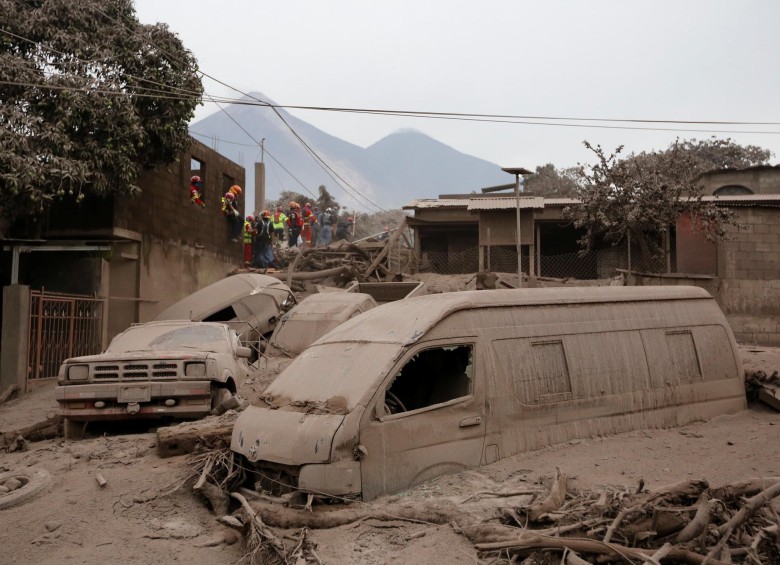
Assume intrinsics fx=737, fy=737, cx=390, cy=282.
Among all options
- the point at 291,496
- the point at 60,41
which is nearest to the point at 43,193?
the point at 60,41

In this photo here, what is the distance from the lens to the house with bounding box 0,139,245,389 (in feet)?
45.2

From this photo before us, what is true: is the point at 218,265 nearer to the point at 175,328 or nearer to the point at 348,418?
the point at 175,328

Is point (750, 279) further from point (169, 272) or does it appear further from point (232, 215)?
point (232, 215)

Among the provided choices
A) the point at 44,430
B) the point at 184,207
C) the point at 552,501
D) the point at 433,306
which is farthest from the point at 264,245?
the point at 552,501

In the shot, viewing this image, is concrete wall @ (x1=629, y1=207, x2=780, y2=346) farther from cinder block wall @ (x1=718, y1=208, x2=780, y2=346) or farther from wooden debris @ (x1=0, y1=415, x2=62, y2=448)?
wooden debris @ (x1=0, y1=415, x2=62, y2=448)

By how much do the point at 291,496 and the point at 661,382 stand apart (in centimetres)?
405

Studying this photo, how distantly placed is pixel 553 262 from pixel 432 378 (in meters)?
17.0

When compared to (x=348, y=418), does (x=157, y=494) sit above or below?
below

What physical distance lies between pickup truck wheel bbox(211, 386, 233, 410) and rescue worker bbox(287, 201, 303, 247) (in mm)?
17634

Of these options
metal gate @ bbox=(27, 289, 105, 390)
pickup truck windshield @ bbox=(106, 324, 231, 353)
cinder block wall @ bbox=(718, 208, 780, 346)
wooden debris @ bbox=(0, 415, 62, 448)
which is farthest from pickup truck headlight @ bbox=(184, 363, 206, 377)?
cinder block wall @ bbox=(718, 208, 780, 346)

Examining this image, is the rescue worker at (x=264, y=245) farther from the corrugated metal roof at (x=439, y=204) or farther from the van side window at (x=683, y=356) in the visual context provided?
the van side window at (x=683, y=356)

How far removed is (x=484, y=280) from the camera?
17531 millimetres

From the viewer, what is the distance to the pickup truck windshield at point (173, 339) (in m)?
10.0

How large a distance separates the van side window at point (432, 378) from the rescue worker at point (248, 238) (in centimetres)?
1856
